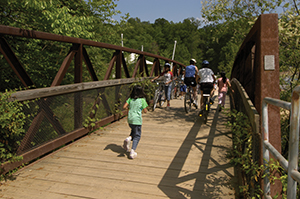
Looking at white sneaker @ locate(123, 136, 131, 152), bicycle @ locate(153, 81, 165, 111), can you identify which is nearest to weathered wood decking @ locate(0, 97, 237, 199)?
white sneaker @ locate(123, 136, 131, 152)

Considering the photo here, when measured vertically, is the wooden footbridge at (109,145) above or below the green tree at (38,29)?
below

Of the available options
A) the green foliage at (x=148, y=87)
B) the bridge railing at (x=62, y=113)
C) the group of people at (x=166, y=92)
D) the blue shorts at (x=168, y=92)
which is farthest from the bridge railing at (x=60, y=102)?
the blue shorts at (x=168, y=92)

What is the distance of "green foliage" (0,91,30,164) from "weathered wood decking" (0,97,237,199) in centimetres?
37

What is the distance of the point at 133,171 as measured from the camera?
4.18 metres

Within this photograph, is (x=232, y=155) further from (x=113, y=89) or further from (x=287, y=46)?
(x=113, y=89)

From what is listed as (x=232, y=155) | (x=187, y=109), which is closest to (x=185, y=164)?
(x=232, y=155)

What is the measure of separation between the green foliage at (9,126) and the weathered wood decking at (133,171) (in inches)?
14.4

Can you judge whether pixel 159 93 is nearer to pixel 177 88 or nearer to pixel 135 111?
pixel 177 88

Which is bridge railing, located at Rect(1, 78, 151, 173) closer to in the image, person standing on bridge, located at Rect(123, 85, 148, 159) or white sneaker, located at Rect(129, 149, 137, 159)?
person standing on bridge, located at Rect(123, 85, 148, 159)

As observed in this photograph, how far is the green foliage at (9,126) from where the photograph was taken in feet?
11.3

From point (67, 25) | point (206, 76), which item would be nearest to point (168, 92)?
point (206, 76)

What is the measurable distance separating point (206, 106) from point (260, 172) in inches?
199

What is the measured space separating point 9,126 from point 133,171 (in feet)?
6.03

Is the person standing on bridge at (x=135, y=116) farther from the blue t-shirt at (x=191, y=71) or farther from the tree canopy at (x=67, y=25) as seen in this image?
the blue t-shirt at (x=191, y=71)
